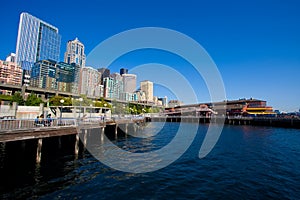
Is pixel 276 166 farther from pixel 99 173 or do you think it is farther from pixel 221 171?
pixel 99 173

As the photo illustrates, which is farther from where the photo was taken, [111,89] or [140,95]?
[111,89]

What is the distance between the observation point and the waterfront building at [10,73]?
424 feet

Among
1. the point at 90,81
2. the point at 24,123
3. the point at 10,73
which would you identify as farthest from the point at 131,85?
the point at 24,123

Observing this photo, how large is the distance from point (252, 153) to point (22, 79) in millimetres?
179928

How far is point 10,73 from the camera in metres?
135

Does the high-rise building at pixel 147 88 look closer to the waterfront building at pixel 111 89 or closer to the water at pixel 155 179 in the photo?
the waterfront building at pixel 111 89

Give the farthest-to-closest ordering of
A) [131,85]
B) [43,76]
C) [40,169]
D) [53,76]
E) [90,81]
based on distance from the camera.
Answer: [131,85]
[90,81]
[53,76]
[43,76]
[40,169]

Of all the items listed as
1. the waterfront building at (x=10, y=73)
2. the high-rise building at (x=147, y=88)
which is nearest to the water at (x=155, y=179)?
the waterfront building at (x=10, y=73)

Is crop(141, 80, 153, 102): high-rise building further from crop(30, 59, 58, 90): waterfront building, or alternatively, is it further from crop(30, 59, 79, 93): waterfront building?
crop(30, 59, 58, 90): waterfront building

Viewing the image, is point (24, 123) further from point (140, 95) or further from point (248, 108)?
point (140, 95)

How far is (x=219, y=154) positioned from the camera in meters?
18.9

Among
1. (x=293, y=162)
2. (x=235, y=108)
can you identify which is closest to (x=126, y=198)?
(x=293, y=162)

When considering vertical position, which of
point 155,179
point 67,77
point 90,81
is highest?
point 67,77

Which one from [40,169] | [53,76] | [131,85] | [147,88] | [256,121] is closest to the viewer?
[40,169]
